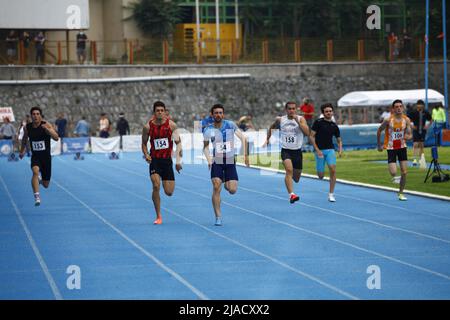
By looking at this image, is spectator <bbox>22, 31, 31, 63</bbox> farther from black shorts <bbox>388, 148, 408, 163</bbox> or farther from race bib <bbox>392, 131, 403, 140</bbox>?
race bib <bbox>392, 131, 403, 140</bbox>

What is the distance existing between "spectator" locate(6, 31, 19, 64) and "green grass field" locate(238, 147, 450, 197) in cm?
1645

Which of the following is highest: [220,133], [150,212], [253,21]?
[253,21]

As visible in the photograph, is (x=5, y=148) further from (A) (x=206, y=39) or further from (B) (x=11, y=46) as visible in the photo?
(A) (x=206, y=39)

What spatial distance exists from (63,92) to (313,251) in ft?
124

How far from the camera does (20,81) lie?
162ft

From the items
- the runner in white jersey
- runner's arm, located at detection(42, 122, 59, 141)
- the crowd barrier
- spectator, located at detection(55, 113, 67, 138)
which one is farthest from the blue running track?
spectator, located at detection(55, 113, 67, 138)

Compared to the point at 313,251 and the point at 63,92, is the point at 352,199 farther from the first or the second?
the point at 63,92

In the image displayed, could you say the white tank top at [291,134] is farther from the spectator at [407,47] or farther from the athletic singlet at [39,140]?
the spectator at [407,47]

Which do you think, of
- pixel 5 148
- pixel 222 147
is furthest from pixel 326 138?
pixel 5 148

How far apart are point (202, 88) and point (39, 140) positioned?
33031 mm

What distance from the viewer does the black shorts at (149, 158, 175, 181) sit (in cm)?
1723

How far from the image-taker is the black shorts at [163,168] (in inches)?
679

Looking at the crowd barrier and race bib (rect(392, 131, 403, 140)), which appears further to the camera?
the crowd barrier
